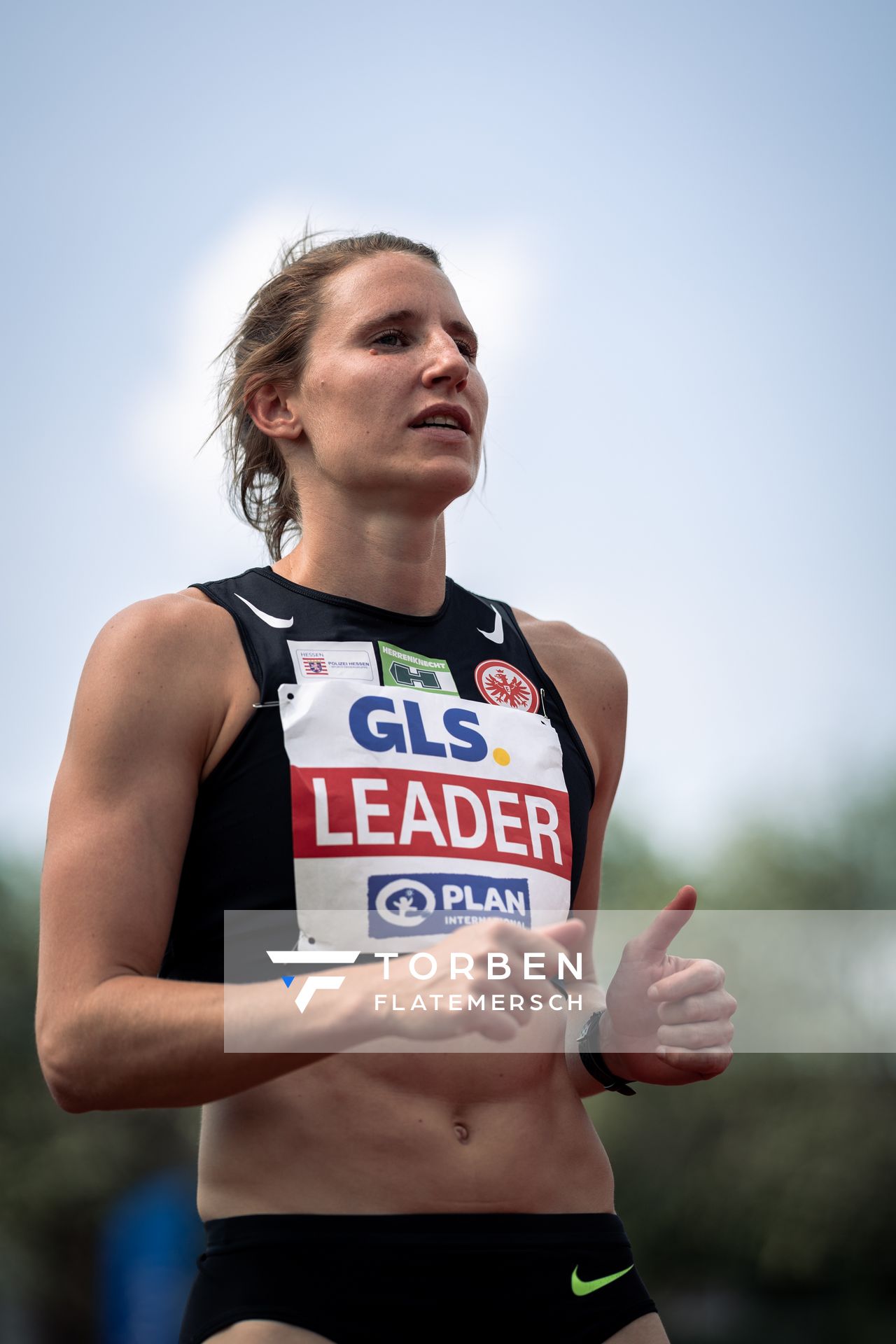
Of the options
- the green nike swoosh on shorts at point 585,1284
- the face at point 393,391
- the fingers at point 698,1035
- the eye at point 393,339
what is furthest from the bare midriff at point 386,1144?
the eye at point 393,339

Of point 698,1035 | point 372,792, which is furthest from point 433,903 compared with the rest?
point 698,1035

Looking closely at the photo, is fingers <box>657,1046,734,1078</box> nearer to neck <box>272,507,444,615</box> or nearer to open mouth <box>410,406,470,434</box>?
neck <box>272,507,444,615</box>

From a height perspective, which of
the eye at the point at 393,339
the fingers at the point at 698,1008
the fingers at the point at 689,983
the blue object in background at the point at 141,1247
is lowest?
the blue object in background at the point at 141,1247

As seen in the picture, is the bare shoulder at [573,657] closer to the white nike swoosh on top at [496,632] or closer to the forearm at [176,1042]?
the white nike swoosh on top at [496,632]

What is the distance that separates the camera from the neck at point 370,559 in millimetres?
3160

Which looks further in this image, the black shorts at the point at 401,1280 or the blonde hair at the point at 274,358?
the blonde hair at the point at 274,358

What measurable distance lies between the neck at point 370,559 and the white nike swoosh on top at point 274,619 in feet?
0.62

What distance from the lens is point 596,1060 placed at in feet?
9.18

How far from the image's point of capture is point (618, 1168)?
926 inches

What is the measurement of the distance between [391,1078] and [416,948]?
0.25 metres

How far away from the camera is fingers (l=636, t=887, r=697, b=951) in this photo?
8.20ft

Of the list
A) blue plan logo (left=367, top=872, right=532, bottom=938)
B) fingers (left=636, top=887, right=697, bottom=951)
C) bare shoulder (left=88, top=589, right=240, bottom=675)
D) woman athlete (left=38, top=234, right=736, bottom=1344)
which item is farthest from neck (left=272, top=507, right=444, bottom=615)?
fingers (left=636, top=887, right=697, bottom=951)

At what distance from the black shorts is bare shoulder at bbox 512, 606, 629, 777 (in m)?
1.22

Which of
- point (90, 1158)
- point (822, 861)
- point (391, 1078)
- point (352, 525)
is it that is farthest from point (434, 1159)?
point (822, 861)
